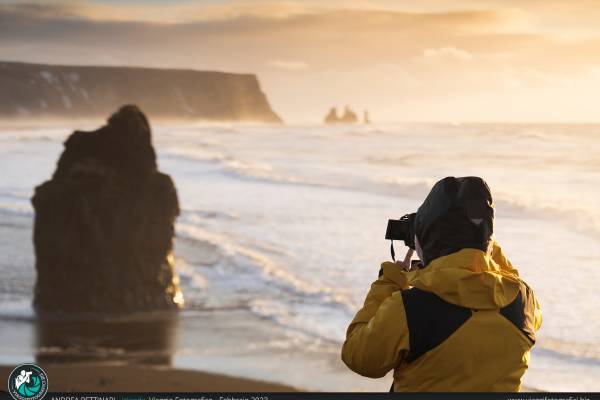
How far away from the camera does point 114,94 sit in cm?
7444

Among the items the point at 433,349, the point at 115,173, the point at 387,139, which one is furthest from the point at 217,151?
the point at 433,349

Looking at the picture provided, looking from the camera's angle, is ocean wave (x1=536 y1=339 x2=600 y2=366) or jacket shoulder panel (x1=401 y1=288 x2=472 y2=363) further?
ocean wave (x1=536 y1=339 x2=600 y2=366)

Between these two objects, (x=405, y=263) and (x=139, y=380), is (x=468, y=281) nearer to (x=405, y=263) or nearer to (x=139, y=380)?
(x=405, y=263)

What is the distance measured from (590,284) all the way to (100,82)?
2325 inches

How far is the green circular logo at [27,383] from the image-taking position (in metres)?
4.62

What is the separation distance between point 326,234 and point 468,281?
23278 mm

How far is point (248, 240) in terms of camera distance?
2506 centimetres

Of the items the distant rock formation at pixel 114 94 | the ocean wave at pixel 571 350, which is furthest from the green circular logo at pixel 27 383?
the distant rock formation at pixel 114 94

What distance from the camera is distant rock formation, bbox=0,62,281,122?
63031 mm

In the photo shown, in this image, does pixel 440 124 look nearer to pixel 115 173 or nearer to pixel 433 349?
pixel 115 173

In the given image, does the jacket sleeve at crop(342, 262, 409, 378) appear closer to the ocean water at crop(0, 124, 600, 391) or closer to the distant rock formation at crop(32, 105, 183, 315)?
the ocean water at crop(0, 124, 600, 391)

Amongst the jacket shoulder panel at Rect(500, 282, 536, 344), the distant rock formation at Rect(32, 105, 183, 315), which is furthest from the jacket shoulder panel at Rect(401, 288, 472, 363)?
the distant rock formation at Rect(32, 105, 183, 315)

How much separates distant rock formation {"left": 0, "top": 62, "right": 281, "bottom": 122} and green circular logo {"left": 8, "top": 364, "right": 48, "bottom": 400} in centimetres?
5625

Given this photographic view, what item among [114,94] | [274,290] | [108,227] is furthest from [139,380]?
[114,94]
